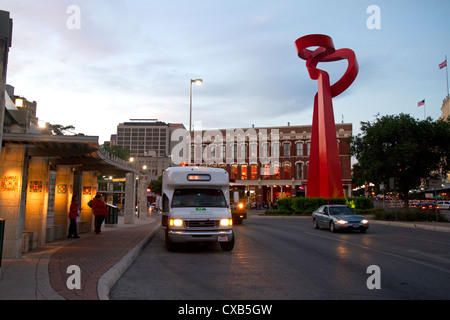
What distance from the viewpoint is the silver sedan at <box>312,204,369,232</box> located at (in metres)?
19.5

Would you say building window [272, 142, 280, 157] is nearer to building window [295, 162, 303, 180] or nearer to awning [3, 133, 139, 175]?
building window [295, 162, 303, 180]

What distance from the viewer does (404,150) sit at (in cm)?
3297

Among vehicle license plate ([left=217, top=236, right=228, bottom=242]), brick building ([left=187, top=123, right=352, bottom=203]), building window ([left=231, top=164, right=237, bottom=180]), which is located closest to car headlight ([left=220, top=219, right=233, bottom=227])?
vehicle license plate ([left=217, top=236, right=228, bottom=242])

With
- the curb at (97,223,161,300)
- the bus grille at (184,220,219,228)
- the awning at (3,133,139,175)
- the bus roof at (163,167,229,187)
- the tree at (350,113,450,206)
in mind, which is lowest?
the curb at (97,223,161,300)

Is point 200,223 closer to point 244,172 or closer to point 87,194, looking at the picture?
point 87,194

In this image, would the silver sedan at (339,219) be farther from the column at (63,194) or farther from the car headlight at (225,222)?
the column at (63,194)

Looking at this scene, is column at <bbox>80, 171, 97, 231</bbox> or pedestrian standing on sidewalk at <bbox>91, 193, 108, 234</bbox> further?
column at <bbox>80, 171, 97, 231</bbox>

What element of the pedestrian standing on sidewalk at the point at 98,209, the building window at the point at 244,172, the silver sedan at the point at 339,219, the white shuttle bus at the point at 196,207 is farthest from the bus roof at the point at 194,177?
the building window at the point at 244,172

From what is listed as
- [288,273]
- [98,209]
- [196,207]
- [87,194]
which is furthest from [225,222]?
[87,194]

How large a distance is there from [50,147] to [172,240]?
A: 4.57 m

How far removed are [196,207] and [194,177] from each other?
1.06m

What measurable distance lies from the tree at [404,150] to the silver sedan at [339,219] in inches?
521
